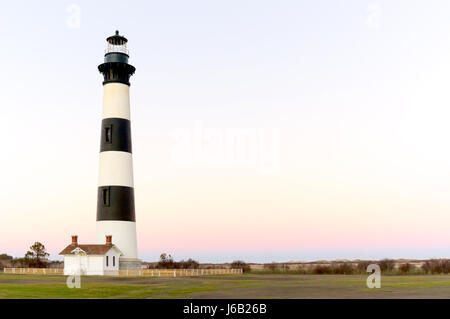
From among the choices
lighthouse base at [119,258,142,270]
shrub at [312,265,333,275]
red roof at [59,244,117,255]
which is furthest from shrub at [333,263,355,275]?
red roof at [59,244,117,255]

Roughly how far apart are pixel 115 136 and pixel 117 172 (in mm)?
3586

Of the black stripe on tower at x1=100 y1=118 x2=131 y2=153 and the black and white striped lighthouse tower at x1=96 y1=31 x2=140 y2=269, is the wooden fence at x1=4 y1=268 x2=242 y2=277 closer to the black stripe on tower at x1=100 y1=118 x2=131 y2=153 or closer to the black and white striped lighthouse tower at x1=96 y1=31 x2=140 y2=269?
the black and white striped lighthouse tower at x1=96 y1=31 x2=140 y2=269

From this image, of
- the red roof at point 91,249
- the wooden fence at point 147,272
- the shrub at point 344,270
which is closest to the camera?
the wooden fence at point 147,272

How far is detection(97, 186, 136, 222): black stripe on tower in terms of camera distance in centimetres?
4912

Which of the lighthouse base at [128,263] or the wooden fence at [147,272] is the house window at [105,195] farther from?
the wooden fence at [147,272]

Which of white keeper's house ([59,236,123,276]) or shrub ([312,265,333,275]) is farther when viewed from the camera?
shrub ([312,265,333,275])

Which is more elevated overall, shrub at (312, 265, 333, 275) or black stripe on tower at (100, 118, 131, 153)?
black stripe on tower at (100, 118, 131, 153)

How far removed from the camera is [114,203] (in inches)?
1933

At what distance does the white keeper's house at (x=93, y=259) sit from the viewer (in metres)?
47.9

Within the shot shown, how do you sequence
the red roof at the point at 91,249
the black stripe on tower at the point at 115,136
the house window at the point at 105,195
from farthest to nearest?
1. the black stripe on tower at the point at 115,136
2. the house window at the point at 105,195
3. the red roof at the point at 91,249

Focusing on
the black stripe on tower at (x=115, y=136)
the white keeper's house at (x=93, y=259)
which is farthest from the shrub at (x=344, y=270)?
the black stripe on tower at (x=115, y=136)
